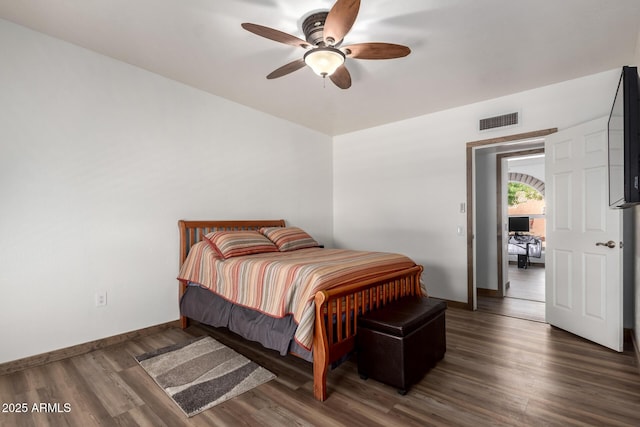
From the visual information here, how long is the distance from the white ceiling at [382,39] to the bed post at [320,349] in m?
1.99

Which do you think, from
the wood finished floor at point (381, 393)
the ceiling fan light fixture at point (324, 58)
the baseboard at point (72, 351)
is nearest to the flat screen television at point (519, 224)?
the wood finished floor at point (381, 393)

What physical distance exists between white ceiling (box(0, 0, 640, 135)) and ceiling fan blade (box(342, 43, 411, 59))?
0.83ft

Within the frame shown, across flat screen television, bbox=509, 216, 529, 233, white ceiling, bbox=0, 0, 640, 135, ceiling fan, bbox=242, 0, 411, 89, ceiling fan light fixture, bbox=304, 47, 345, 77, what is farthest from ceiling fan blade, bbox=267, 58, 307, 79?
flat screen television, bbox=509, 216, 529, 233

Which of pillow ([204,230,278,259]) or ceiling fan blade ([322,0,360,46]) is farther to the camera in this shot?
pillow ([204,230,278,259])

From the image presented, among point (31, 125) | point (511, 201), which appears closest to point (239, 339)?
point (31, 125)

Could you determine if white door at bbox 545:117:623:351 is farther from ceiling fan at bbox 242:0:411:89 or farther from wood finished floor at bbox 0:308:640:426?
ceiling fan at bbox 242:0:411:89

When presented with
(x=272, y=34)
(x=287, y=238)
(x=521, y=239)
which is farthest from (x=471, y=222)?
(x=521, y=239)

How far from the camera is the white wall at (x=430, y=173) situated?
11.0ft

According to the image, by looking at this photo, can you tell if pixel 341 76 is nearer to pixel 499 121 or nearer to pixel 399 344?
pixel 399 344

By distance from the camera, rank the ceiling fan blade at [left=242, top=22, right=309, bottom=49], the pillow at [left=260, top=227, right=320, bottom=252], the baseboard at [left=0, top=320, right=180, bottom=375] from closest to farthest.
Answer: the ceiling fan blade at [left=242, top=22, right=309, bottom=49] → the baseboard at [left=0, top=320, right=180, bottom=375] → the pillow at [left=260, top=227, right=320, bottom=252]

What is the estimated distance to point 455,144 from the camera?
4.12 metres

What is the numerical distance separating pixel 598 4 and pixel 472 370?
272 cm

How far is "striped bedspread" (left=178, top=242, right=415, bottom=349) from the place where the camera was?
2100 mm

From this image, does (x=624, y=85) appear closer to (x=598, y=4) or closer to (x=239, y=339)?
(x=598, y=4)
